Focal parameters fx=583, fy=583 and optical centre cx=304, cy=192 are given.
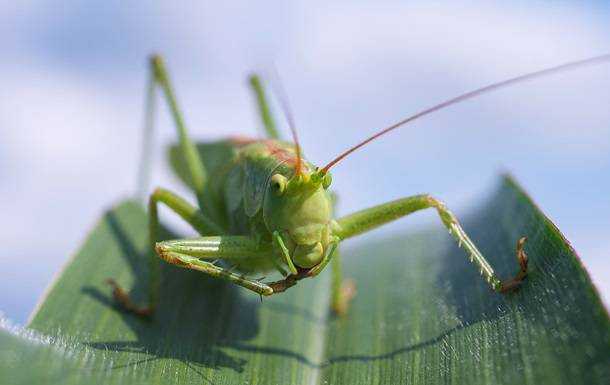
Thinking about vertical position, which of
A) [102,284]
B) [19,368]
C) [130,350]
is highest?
[19,368]

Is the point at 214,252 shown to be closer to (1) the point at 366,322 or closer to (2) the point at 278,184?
(2) the point at 278,184

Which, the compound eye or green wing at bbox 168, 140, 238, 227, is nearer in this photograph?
the compound eye

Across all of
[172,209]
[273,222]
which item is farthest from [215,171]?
[273,222]

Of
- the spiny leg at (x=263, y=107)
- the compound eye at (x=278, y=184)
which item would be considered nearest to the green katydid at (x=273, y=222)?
the compound eye at (x=278, y=184)

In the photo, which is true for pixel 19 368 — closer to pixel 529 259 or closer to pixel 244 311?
pixel 244 311

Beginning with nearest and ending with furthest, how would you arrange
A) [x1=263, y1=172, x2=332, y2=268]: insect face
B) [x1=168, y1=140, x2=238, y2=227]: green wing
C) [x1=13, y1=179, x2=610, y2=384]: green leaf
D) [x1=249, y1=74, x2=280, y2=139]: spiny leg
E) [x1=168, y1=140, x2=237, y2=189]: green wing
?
[x1=13, y1=179, x2=610, y2=384]: green leaf, [x1=263, y1=172, x2=332, y2=268]: insect face, [x1=168, y1=140, x2=238, y2=227]: green wing, [x1=168, y1=140, x2=237, y2=189]: green wing, [x1=249, y1=74, x2=280, y2=139]: spiny leg

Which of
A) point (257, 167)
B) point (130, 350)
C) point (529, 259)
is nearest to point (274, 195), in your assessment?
point (257, 167)

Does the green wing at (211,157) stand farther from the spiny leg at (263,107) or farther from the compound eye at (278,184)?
the compound eye at (278,184)

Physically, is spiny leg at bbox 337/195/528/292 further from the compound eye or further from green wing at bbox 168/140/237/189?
green wing at bbox 168/140/237/189

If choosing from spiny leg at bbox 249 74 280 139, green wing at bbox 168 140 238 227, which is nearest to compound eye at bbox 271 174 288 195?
green wing at bbox 168 140 238 227
